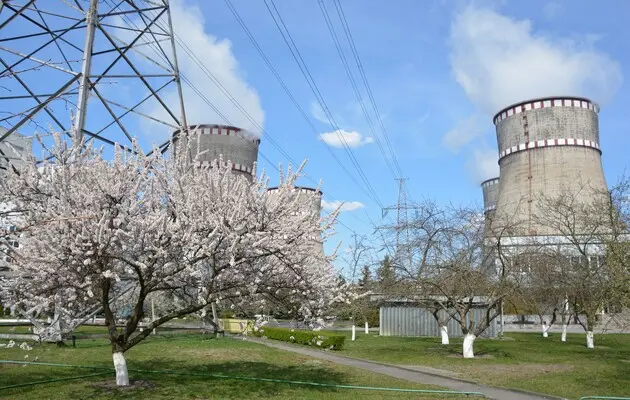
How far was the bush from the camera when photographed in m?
23.1

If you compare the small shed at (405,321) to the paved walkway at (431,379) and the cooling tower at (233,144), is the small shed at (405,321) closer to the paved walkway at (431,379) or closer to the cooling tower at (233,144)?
the cooling tower at (233,144)

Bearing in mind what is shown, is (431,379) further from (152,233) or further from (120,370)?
(152,233)

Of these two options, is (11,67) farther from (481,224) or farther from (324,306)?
(481,224)

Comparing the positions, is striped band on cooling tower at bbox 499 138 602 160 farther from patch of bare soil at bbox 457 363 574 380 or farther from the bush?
patch of bare soil at bbox 457 363 574 380

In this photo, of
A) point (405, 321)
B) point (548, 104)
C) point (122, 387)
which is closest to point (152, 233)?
point (122, 387)

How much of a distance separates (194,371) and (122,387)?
151 inches

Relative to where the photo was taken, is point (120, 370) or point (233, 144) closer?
point (120, 370)

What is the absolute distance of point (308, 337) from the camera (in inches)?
1011

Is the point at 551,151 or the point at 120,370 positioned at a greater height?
the point at 551,151

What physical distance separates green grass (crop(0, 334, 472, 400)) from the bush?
85.9 inches

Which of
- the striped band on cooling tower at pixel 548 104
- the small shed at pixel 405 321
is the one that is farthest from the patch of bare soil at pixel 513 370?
the striped band on cooling tower at pixel 548 104

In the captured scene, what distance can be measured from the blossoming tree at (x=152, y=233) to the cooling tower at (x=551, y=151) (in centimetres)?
4241

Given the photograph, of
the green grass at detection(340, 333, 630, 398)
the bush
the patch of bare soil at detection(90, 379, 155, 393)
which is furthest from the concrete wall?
the patch of bare soil at detection(90, 379, 155, 393)


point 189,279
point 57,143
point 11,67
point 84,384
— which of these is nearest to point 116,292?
point 84,384
